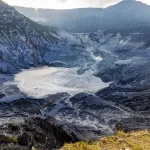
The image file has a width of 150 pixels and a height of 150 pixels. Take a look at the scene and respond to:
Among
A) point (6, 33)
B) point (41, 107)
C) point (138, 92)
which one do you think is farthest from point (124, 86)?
point (6, 33)

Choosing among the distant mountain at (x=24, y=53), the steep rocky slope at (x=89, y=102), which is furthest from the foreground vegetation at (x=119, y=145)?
the distant mountain at (x=24, y=53)

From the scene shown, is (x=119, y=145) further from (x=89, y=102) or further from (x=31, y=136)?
(x=89, y=102)

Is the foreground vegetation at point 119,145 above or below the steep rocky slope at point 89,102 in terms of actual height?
above

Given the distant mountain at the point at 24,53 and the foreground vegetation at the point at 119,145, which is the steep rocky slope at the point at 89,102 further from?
the foreground vegetation at the point at 119,145

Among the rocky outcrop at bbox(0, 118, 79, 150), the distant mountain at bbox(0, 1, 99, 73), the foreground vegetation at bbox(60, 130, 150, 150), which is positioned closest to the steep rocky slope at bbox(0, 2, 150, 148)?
the distant mountain at bbox(0, 1, 99, 73)

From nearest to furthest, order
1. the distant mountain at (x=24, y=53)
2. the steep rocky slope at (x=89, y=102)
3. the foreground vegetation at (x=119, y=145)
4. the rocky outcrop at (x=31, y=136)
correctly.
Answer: the foreground vegetation at (x=119, y=145) < the rocky outcrop at (x=31, y=136) < the steep rocky slope at (x=89, y=102) < the distant mountain at (x=24, y=53)

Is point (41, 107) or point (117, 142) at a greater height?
point (117, 142)

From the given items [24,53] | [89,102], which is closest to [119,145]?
[89,102]

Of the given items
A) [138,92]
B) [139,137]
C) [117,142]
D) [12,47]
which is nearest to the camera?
[117,142]

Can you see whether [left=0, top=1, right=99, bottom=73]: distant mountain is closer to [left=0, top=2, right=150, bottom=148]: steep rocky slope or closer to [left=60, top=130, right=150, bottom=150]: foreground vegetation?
[left=0, top=2, right=150, bottom=148]: steep rocky slope

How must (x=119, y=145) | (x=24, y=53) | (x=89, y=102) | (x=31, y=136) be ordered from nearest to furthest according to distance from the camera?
(x=119, y=145) → (x=31, y=136) → (x=89, y=102) → (x=24, y=53)

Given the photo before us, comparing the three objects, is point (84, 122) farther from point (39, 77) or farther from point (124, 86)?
point (39, 77)
